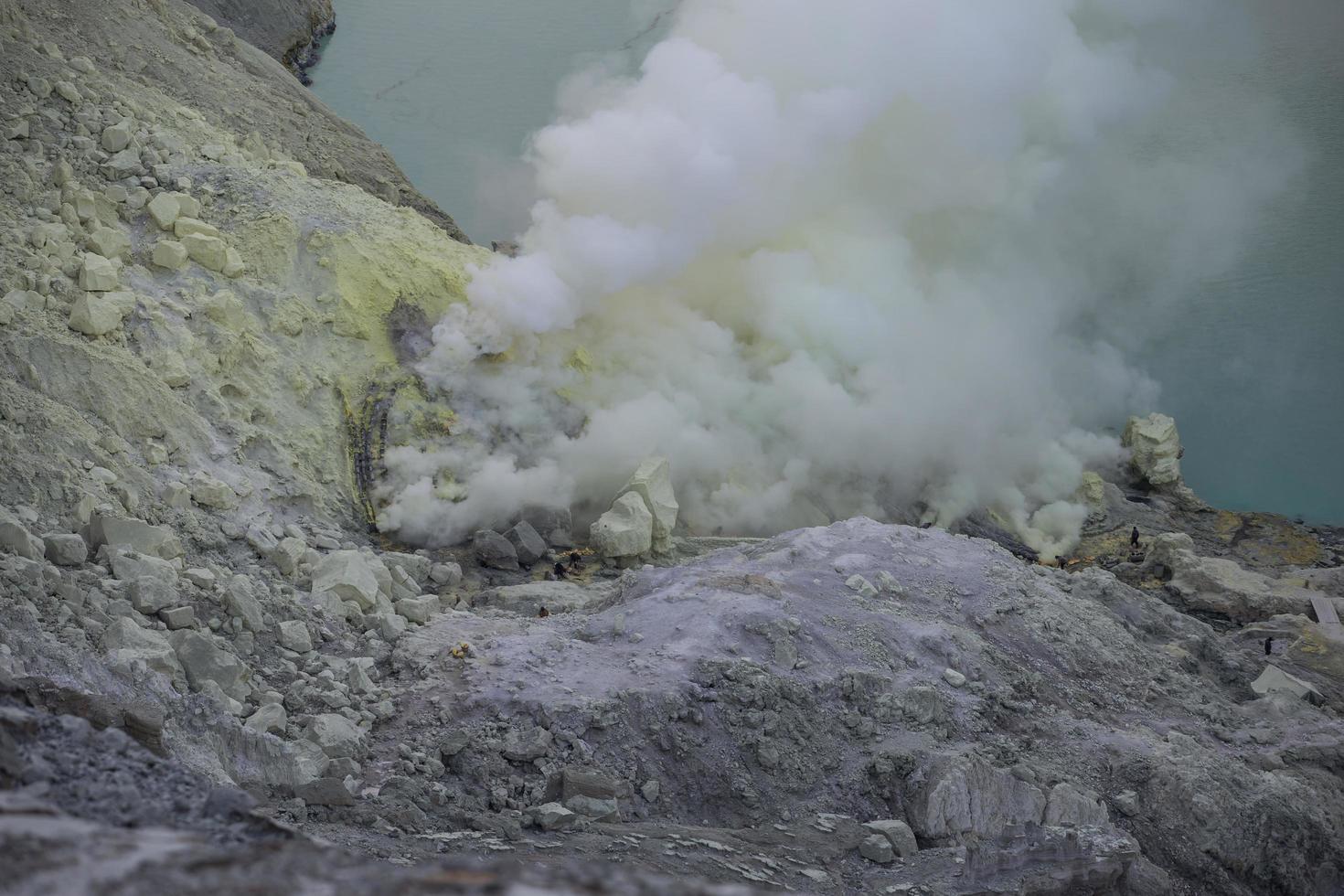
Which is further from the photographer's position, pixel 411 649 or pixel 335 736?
pixel 411 649

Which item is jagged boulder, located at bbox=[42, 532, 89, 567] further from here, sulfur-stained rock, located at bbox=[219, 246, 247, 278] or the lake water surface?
the lake water surface

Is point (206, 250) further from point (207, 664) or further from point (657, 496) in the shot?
point (207, 664)

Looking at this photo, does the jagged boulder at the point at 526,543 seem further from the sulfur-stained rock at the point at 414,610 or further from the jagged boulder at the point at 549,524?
the sulfur-stained rock at the point at 414,610

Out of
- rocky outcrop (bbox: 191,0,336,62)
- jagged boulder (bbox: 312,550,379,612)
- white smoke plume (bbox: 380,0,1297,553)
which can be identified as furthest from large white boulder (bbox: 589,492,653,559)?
rocky outcrop (bbox: 191,0,336,62)

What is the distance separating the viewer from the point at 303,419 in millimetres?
11977

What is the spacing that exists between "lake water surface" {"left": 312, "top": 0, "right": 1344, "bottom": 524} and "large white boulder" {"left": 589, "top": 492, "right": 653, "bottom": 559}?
6.23 meters

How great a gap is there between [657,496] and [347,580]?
4.19m

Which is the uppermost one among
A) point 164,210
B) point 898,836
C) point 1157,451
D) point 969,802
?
point 1157,451

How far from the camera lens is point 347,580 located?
9172 millimetres

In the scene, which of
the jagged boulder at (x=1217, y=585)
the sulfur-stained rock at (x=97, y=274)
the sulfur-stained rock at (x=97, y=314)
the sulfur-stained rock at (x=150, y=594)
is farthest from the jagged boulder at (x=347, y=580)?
the jagged boulder at (x=1217, y=585)

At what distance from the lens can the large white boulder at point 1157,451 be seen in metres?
16.2

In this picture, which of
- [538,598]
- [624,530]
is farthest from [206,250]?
[624,530]

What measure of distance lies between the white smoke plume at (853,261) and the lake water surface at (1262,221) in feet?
1.73

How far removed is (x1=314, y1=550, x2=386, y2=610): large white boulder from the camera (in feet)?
30.0
